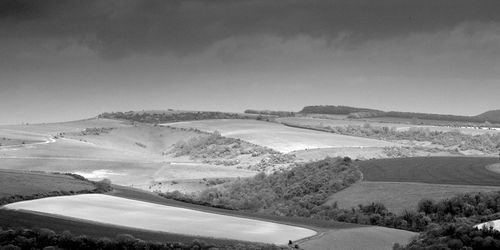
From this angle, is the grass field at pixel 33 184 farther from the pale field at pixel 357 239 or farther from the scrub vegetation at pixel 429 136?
the scrub vegetation at pixel 429 136

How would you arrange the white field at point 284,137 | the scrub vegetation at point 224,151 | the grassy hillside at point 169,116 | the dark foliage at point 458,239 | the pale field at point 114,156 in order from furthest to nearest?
1. the grassy hillside at point 169,116
2. the white field at point 284,137
3. the scrub vegetation at point 224,151
4. the pale field at point 114,156
5. the dark foliage at point 458,239

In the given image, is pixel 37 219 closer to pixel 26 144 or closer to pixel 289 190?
pixel 289 190

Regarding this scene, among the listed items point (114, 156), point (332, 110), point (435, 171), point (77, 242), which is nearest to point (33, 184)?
point (77, 242)

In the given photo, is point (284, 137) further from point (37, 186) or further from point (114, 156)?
point (37, 186)

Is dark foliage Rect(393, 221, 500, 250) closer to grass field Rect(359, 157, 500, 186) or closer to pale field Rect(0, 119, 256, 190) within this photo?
grass field Rect(359, 157, 500, 186)

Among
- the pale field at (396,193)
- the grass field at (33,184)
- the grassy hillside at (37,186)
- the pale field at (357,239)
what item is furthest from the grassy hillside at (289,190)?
the pale field at (357,239)

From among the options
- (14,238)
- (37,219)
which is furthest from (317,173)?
(14,238)
